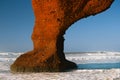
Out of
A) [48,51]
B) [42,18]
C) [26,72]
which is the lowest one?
[26,72]

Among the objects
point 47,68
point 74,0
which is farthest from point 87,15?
point 47,68

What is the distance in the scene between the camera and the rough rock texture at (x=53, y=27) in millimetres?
23031

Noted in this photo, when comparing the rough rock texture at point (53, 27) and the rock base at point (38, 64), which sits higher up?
the rough rock texture at point (53, 27)

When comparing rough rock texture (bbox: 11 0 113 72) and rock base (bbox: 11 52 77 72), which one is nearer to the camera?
rock base (bbox: 11 52 77 72)

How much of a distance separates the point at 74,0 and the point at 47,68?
513cm

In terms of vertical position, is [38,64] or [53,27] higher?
[53,27]

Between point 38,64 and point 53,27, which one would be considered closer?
point 38,64

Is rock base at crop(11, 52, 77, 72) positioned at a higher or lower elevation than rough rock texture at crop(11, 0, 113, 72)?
lower

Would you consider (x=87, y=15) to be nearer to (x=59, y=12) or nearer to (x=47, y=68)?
(x=59, y=12)

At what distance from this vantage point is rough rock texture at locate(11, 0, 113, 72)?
907 inches

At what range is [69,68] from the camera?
80.6ft

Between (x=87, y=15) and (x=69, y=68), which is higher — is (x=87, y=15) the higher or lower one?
the higher one

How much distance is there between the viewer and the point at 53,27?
23734 mm

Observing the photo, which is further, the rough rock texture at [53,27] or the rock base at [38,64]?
the rough rock texture at [53,27]
